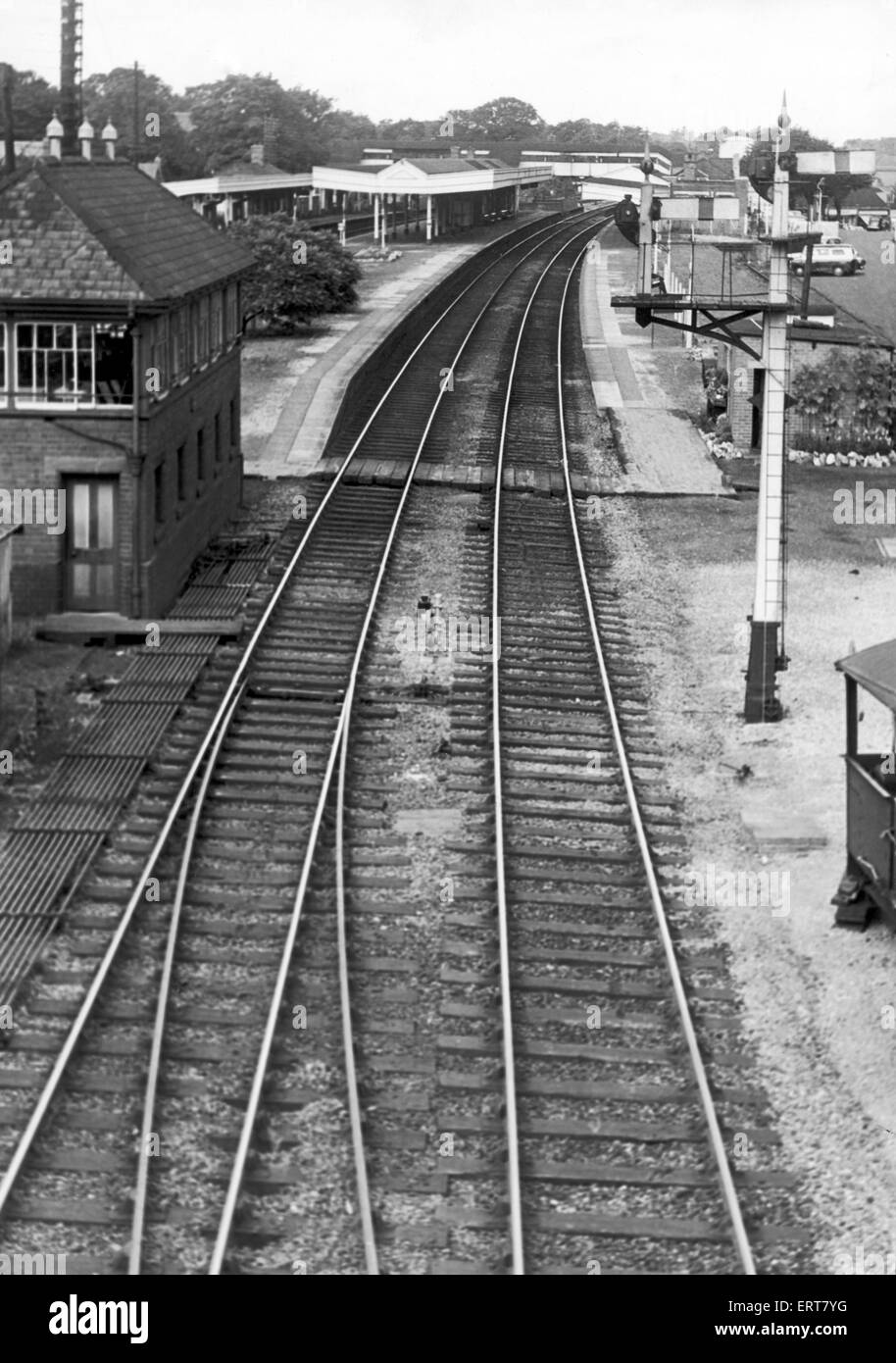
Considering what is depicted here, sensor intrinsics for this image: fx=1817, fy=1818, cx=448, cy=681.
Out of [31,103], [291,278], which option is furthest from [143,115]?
[291,278]

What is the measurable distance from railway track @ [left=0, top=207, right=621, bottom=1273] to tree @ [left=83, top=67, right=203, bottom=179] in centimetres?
6214

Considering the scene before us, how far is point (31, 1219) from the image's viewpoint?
1009cm

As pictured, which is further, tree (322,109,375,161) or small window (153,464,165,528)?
tree (322,109,375,161)

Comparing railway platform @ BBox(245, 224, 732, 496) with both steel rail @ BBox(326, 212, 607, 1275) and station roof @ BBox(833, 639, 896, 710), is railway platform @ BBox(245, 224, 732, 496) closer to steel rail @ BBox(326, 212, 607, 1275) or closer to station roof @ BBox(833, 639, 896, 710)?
steel rail @ BBox(326, 212, 607, 1275)

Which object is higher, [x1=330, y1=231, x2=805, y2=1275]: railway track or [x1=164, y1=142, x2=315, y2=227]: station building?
[x1=164, y1=142, x2=315, y2=227]: station building

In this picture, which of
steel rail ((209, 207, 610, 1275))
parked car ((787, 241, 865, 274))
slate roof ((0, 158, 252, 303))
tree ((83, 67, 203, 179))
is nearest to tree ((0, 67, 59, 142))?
tree ((83, 67, 203, 179))

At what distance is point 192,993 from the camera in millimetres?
12992

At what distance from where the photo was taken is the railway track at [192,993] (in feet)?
33.4

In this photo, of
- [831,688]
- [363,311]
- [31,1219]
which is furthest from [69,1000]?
[363,311]

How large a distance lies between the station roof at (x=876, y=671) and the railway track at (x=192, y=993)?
185 inches

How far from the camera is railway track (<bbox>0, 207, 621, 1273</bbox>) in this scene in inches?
401

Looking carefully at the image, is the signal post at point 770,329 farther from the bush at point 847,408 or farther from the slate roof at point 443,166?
the slate roof at point 443,166

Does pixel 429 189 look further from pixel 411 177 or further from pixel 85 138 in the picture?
pixel 85 138

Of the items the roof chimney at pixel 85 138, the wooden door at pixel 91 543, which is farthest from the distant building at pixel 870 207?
the wooden door at pixel 91 543
